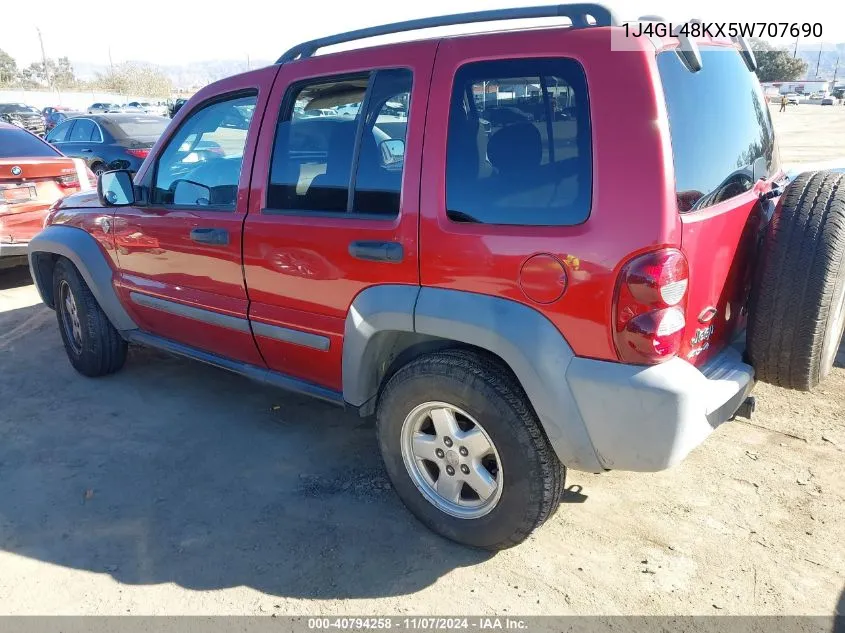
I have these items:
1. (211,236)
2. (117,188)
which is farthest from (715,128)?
(117,188)

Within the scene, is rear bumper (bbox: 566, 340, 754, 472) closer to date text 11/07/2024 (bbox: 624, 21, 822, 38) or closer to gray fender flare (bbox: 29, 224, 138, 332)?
date text 11/07/2024 (bbox: 624, 21, 822, 38)

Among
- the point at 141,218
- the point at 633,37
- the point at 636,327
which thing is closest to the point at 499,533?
the point at 636,327

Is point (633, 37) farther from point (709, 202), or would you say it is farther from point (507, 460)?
point (507, 460)

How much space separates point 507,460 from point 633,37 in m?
1.53

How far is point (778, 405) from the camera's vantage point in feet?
12.3

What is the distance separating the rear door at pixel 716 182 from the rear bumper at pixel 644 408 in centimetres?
17

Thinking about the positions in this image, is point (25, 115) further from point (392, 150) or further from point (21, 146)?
point (392, 150)

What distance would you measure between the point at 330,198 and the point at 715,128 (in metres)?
1.57

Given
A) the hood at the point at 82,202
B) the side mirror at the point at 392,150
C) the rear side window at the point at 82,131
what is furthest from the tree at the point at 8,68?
the side mirror at the point at 392,150

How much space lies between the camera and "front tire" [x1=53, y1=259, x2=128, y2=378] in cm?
432

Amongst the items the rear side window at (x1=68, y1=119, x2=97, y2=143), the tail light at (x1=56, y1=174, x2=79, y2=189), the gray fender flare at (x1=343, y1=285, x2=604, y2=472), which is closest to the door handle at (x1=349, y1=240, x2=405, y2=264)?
the gray fender flare at (x1=343, y1=285, x2=604, y2=472)

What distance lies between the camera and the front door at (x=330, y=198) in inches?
102

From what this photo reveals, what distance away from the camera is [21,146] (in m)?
6.75

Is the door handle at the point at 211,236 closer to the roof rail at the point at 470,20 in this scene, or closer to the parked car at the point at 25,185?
the roof rail at the point at 470,20
